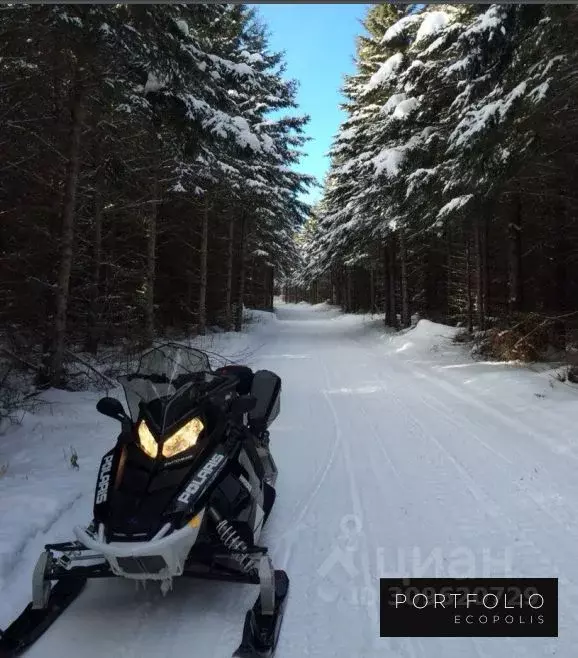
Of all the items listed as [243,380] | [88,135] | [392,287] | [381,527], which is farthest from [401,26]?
[381,527]

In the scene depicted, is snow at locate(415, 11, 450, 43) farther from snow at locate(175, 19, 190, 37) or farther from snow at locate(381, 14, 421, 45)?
snow at locate(175, 19, 190, 37)

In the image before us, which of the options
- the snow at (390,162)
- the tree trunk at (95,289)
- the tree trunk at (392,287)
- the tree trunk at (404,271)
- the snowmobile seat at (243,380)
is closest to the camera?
the snowmobile seat at (243,380)

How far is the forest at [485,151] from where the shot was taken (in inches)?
324

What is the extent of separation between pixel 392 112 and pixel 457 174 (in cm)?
534

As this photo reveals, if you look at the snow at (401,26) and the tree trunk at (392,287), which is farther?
the tree trunk at (392,287)

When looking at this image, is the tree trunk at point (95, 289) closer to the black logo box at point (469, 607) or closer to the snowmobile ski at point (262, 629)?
the snowmobile ski at point (262, 629)

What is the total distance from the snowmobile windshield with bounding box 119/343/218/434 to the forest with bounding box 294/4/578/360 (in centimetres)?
708

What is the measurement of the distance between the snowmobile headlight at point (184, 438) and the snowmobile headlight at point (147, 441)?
0.07 m

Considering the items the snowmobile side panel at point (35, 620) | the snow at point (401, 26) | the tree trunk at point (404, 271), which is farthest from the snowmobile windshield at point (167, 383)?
the tree trunk at point (404, 271)

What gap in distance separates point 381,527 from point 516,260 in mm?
11136

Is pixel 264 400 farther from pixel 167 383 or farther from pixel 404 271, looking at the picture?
pixel 404 271

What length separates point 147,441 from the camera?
3.05 m

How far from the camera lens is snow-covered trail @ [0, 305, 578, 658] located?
111 inches

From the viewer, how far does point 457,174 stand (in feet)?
34.2
